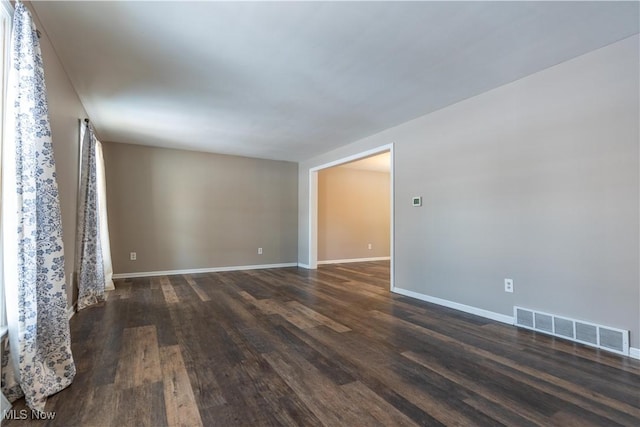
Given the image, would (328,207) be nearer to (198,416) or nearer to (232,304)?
(232,304)

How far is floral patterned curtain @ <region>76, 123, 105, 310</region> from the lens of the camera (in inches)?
138

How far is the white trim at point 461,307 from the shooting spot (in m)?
3.06

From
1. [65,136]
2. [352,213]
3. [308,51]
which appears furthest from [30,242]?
[352,213]

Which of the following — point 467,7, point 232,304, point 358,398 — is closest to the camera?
point 358,398

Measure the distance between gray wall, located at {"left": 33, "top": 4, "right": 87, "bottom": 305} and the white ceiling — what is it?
116 millimetres

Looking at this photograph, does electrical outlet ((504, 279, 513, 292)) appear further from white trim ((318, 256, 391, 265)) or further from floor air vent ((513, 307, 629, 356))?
white trim ((318, 256, 391, 265))

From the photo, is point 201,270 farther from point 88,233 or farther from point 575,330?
point 575,330

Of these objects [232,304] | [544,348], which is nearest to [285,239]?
[232,304]

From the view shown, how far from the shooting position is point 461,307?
11.3 feet

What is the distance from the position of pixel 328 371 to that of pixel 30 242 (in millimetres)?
1883

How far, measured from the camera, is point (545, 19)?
207cm

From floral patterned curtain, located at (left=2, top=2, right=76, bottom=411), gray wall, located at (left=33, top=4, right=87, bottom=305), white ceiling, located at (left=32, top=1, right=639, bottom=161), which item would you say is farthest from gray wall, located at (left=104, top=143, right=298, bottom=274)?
floral patterned curtain, located at (left=2, top=2, right=76, bottom=411)

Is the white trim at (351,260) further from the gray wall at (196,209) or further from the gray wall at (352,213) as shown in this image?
the gray wall at (196,209)

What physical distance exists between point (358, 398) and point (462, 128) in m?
2.99
